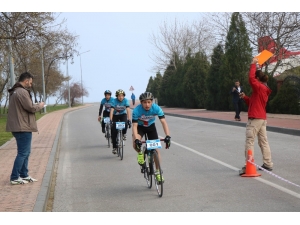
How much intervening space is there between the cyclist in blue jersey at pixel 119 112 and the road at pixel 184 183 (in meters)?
0.64

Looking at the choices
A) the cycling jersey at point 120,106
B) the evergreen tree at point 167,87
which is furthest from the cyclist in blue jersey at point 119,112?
the evergreen tree at point 167,87

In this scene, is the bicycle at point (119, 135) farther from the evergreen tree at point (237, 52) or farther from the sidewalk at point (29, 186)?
the evergreen tree at point (237, 52)

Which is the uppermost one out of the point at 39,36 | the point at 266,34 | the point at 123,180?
the point at 266,34

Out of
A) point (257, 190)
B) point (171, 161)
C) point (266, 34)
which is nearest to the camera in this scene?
point (257, 190)

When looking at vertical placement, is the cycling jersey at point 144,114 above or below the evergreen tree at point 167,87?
below

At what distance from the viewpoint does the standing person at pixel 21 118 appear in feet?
28.6

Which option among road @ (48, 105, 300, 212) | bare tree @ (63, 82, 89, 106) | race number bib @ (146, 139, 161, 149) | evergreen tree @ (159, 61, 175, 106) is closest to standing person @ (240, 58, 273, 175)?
road @ (48, 105, 300, 212)

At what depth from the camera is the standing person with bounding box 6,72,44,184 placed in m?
8.72

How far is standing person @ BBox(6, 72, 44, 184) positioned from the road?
794mm

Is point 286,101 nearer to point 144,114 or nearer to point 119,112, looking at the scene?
point 119,112
